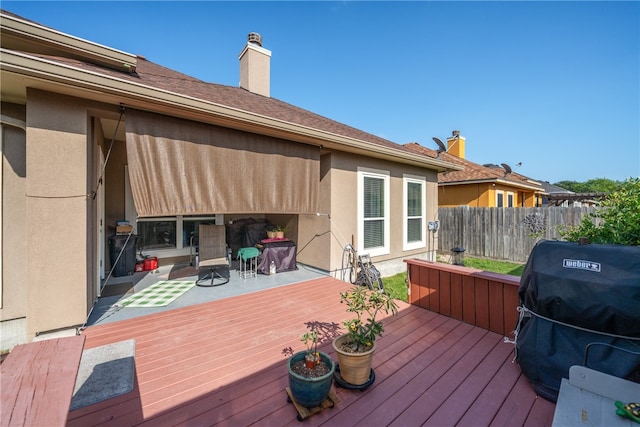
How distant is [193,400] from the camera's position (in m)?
2.02

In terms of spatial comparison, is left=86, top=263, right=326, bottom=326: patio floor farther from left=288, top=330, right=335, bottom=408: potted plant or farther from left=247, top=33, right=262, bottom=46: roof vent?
left=247, top=33, right=262, bottom=46: roof vent

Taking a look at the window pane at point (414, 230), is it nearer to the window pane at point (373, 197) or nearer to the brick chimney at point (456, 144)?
the window pane at point (373, 197)

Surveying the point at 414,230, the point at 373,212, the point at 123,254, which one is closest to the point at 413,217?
A: the point at 414,230

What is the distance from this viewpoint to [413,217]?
7480 mm

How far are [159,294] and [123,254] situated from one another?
178 cm

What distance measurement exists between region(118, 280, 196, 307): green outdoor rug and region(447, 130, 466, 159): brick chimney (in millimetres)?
16086

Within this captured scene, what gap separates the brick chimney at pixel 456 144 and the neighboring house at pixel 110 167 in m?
11.8

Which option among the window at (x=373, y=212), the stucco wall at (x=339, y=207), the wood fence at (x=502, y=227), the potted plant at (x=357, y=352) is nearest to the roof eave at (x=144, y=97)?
the stucco wall at (x=339, y=207)

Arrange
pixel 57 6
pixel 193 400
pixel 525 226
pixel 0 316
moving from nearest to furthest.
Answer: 1. pixel 193 400
2. pixel 0 316
3. pixel 57 6
4. pixel 525 226

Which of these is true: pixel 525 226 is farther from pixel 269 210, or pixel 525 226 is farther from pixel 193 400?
pixel 193 400

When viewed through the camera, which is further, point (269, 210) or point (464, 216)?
point (464, 216)

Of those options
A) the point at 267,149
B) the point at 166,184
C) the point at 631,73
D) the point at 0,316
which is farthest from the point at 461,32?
the point at 0,316

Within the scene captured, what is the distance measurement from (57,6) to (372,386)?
25.7 ft

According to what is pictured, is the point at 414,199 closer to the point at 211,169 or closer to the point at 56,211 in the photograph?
the point at 211,169
